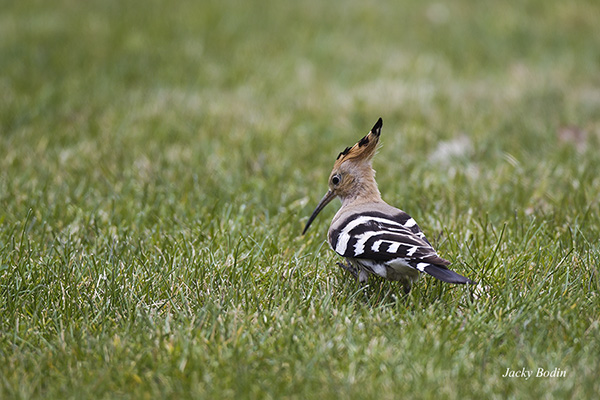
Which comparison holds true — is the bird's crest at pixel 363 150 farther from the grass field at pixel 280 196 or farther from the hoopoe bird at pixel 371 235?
the grass field at pixel 280 196

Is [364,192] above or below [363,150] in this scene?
below

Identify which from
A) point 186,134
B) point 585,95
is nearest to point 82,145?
point 186,134

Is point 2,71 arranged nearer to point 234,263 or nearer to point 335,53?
point 335,53

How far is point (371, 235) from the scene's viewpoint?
2.94 m

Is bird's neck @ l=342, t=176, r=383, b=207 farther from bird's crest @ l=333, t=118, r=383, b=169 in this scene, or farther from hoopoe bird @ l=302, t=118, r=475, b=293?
bird's crest @ l=333, t=118, r=383, b=169

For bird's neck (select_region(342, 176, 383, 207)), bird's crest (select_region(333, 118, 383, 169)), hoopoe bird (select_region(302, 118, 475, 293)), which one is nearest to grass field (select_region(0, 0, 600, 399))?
hoopoe bird (select_region(302, 118, 475, 293))

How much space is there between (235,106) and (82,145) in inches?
65.4

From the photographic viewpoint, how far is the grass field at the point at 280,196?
2445 mm

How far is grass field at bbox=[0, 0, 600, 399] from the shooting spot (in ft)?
8.02

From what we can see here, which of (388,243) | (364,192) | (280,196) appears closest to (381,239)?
(388,243)

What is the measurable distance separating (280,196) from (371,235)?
5.33ft

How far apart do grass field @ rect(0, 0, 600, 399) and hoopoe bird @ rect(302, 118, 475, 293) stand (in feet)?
0.51

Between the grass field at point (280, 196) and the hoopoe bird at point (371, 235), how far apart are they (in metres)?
0.16

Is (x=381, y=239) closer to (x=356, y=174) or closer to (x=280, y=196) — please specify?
(x=356, y=174)
